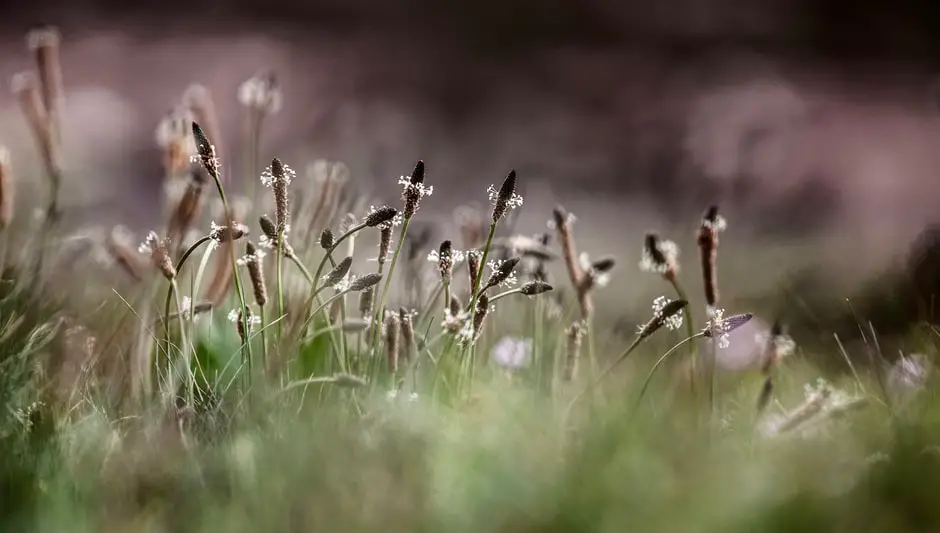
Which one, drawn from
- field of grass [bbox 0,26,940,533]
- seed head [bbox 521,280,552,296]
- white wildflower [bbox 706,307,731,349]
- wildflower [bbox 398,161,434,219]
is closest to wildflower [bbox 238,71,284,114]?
field of grass [bbox 0,26,940,533]

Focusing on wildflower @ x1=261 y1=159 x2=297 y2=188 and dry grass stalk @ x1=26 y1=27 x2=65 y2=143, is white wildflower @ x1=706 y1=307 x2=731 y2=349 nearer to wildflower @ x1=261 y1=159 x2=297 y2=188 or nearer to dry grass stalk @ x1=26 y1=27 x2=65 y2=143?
wildflower @ x1=261 y1=159 x2=297 y2=188

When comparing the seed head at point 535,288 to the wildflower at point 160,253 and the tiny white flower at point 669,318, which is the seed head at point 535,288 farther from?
the wildflower at point 160,253

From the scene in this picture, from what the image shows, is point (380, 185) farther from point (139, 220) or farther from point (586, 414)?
point (586, 414)

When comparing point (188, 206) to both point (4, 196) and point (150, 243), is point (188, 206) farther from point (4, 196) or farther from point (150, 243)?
point (4, 196)

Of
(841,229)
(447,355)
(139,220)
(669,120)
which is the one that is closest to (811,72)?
(669,120)

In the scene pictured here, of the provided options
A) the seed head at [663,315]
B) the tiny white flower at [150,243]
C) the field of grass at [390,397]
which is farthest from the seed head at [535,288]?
the tiny white flower at [150,243]

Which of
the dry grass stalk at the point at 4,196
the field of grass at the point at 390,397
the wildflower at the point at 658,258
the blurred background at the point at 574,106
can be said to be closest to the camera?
the field of grass at the point at 390,397

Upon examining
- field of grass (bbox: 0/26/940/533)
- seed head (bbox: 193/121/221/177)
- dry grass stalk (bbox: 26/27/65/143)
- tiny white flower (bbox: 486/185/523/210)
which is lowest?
field of grass (bbox: 0/26/940/533)
